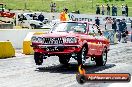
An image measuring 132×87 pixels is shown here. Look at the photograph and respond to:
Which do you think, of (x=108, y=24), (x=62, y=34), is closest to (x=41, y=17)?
(x=108, y=24)

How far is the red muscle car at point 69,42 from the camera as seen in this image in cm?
1481

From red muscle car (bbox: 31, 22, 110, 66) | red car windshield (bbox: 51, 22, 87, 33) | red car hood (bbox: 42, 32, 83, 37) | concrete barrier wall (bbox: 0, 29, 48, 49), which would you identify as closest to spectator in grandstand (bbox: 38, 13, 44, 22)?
concrete barrier wall (bbox: 0, 29, 48, 49)

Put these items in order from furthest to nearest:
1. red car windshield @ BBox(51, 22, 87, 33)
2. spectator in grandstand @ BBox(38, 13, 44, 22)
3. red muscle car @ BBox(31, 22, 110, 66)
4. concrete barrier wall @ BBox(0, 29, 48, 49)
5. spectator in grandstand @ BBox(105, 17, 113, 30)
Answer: spectator in grandstand @ BBox(38, 13, 44, 22) < spectator in grandstand @ BBox(105, 17, 113, 30) < concrete barrier wall @ BBox(0, 29, 48, 49) < red car windshield @ BBox(51, 22, 87, 33) < red muscle car @ BBox(31, 22, 110, 66)

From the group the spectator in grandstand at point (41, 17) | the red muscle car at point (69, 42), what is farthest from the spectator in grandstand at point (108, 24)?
the red muscle car at point (69, 42)

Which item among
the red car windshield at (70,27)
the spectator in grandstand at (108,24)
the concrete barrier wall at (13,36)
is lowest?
the spectator in grandstand at (108,24)

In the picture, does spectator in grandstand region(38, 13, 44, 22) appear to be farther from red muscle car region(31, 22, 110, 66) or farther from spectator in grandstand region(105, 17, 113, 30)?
red muscle car region(31, 22, 110, 66)

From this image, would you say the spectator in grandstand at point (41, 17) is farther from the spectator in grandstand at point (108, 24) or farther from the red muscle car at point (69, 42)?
the red muscle car at point (69, 42)

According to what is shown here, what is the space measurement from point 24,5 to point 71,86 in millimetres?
50045

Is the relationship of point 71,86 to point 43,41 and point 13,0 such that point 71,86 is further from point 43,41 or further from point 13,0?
point 13,0

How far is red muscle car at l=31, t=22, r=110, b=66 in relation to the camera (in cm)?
1481

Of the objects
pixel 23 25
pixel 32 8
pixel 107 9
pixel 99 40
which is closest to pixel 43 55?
pixel 99 40

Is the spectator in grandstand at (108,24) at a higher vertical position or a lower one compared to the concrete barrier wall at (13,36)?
lower

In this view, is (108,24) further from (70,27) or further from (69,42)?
(69,42)

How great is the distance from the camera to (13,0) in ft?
204
